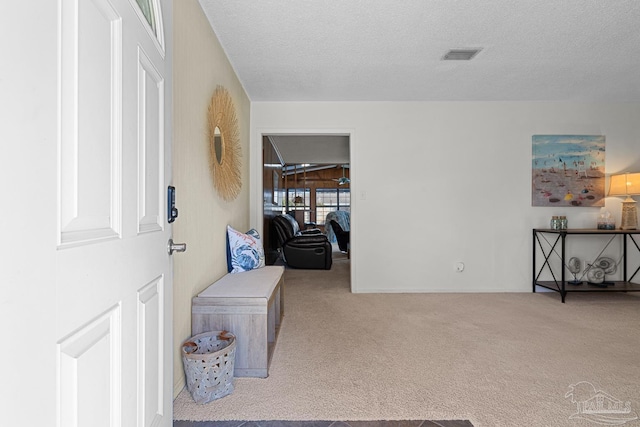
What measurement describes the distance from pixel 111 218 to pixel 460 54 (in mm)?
2886

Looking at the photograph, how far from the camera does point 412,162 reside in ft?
13.3

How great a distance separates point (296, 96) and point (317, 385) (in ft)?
9.71

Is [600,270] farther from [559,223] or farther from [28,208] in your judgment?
[28,208]

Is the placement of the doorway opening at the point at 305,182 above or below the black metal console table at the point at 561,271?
above

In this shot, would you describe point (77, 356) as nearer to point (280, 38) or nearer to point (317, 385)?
point (317, 385)

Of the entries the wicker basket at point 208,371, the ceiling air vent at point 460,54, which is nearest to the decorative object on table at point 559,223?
the ceiling air vent at point 460,54

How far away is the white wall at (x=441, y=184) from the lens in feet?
13.3

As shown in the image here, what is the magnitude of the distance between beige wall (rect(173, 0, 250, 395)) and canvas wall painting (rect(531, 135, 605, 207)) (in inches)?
139

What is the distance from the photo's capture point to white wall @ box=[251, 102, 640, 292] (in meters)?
4.05

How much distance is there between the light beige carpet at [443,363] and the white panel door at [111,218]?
A: 0.81 metres

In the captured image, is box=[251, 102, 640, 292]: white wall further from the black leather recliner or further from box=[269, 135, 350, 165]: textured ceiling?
box=[269, 135, 350, 165]: textured ceiling

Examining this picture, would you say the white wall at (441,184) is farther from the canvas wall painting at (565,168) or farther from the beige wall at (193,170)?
the beige wall at (193,170)


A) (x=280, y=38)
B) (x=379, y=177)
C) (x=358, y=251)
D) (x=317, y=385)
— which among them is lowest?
(x=317, y=385)

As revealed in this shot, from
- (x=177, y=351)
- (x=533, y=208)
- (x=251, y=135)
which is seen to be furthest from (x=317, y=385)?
(x=533, y=208)
